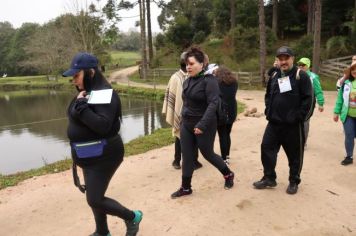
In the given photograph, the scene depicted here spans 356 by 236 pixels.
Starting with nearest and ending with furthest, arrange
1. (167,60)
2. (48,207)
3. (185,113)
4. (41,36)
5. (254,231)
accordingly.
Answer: (254,231) < (185,113) < (48,207) < (167,60) < (41,36)

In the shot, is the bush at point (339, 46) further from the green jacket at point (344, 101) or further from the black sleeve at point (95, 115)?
the black sleeve at point (95, 115)

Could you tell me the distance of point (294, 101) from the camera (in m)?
4.14

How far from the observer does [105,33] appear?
34406 mm

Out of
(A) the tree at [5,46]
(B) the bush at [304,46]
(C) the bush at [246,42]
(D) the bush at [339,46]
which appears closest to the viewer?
(D) the bush at [339,46]

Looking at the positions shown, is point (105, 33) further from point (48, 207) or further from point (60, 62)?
point (48, 207)

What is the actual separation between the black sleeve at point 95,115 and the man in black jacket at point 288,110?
2.11 m

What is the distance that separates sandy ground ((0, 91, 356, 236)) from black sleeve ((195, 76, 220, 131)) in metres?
0.96

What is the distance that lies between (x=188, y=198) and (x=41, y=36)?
4457 cm

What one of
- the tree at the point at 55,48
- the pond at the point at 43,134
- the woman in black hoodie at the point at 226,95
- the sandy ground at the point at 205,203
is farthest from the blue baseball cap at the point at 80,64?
the tree at the point at 55,48

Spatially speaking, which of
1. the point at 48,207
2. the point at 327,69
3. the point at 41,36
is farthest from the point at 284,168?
the point at 41,36

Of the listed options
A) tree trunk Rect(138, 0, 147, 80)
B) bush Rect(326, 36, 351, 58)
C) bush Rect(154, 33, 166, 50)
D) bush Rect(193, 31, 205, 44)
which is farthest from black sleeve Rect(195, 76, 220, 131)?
bush Rect(154, 33, 166, 50)

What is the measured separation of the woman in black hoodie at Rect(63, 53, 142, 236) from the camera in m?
2.83

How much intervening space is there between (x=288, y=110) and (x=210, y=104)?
2.98ft

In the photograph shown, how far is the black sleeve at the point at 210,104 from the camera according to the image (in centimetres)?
400
